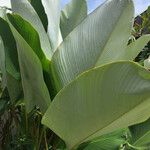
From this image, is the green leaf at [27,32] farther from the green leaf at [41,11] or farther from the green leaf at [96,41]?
the green leaf at [41,11]

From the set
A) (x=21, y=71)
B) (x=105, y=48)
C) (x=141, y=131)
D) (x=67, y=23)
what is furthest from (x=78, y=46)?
(x=141, y=131)

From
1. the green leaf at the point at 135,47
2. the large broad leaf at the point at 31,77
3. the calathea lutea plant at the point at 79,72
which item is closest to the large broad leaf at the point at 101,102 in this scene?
the calathea lutea plant at the point at 79,72

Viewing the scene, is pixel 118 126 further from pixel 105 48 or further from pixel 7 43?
pixel 7 43

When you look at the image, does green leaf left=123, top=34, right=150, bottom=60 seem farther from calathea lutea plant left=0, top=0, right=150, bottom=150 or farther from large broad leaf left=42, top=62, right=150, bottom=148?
large broad leaf left=42, top=62, right=150, bottom=148

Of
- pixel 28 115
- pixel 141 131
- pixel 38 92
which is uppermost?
pixel 38 92

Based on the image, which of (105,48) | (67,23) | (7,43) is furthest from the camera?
(67,23)
